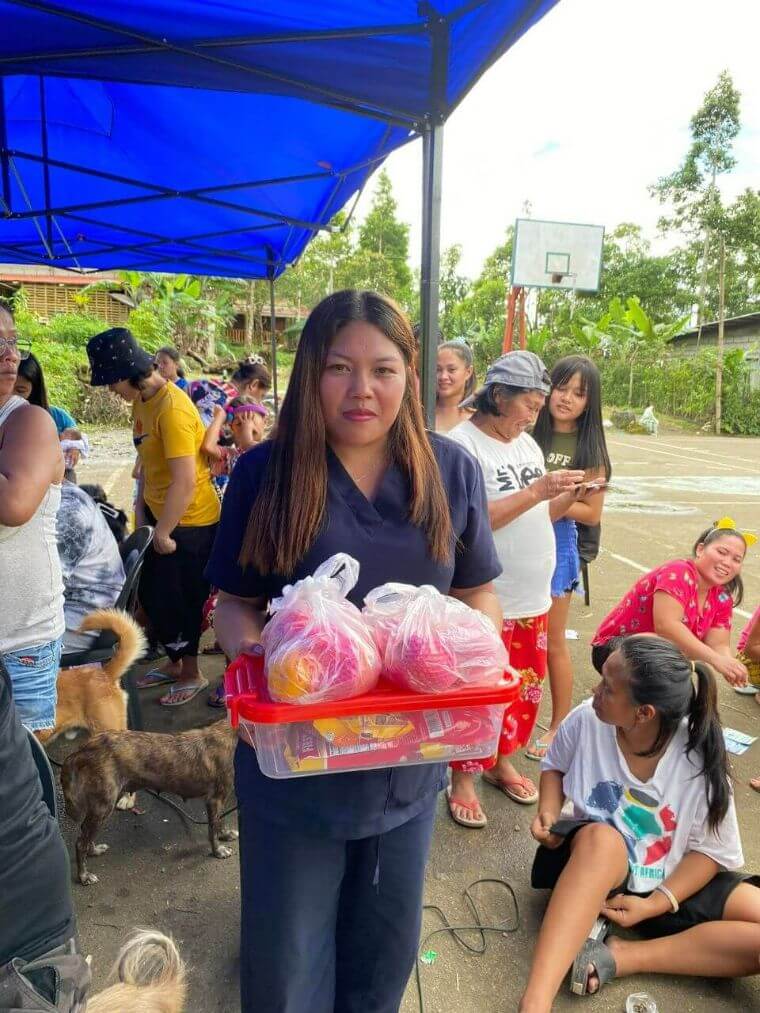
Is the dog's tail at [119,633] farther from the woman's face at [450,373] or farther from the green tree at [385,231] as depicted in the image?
the green tree at [385,231]

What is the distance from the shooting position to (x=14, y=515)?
1.77m

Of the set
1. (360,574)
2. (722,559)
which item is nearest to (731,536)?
(722,559)

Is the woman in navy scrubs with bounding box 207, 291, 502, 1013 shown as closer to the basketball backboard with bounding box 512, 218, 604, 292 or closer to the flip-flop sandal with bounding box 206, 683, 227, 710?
the flip-flop sandal with bounding box 206, 683, 227, 710

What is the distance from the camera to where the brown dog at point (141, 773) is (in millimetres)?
2422

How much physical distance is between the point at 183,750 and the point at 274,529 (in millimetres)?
1662

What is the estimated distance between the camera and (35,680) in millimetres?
2053

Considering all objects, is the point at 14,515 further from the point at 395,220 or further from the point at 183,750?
the point at 395,220

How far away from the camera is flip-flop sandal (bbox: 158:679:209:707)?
3.76 metres

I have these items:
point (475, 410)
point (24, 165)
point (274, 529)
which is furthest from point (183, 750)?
point (24, 165)

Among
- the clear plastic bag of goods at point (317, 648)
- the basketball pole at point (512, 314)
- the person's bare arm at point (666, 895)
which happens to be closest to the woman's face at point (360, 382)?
the clear plastic bag of goods at point (317, 648)

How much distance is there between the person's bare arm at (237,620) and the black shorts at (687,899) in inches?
61.6

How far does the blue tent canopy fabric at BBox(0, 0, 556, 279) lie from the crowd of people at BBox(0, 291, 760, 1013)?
4.14 ft

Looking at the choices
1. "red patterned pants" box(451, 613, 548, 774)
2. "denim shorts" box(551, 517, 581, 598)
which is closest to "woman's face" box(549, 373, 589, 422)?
"denim shorts" box(551, 517, 581, 598)

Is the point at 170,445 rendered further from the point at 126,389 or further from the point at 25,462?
the point at 25,462
